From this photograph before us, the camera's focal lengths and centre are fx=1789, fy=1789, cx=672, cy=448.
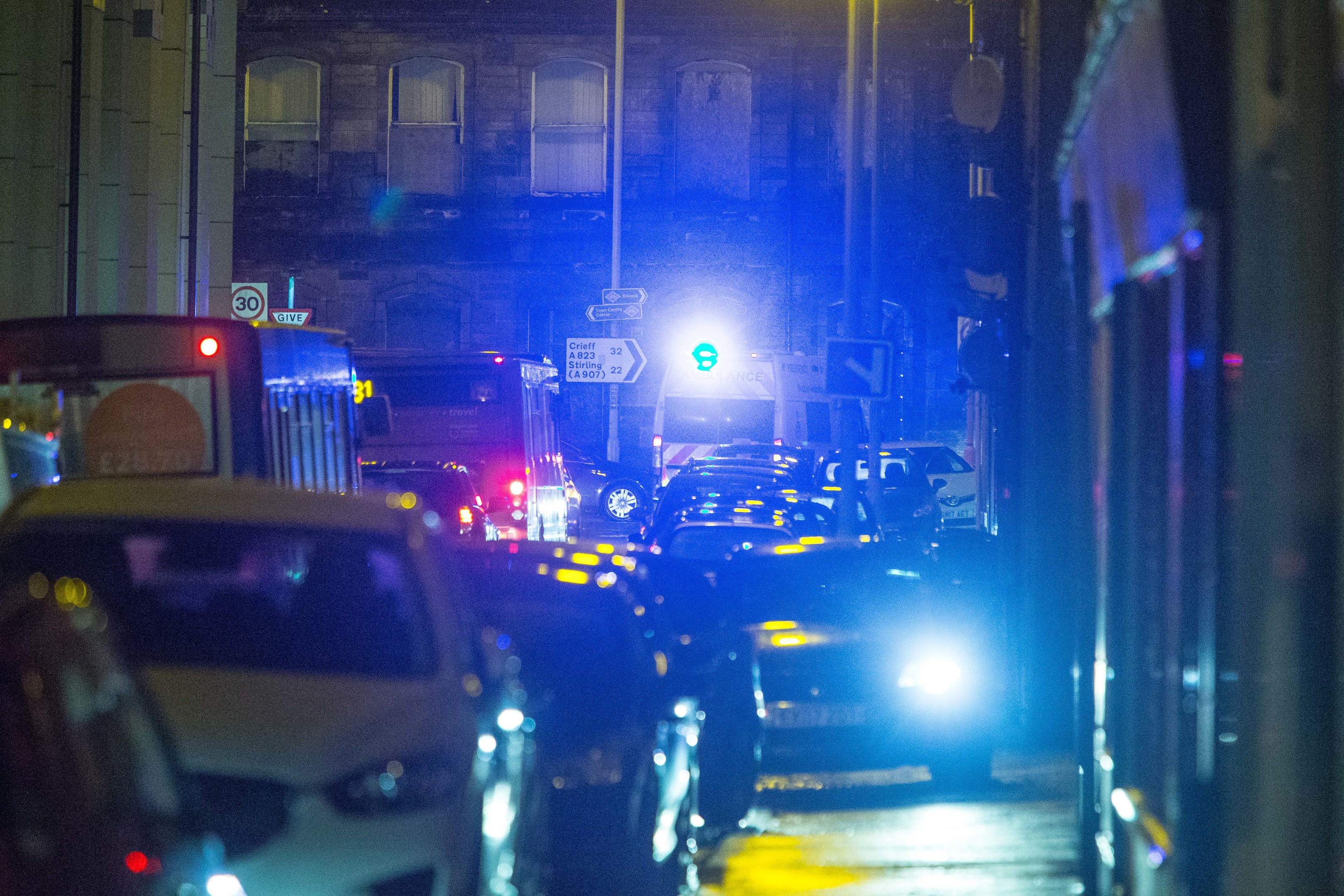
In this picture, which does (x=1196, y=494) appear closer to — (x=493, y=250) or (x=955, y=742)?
(x=955, y=742)

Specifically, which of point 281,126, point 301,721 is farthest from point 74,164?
point 281,126

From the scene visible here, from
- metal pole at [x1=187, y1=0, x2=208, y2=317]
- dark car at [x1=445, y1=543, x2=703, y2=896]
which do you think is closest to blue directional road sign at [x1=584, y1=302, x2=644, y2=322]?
metal pole at [x1=187, y1=0, x2=208, y2=317]

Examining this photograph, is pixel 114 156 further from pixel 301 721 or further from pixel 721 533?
pixel 301 721

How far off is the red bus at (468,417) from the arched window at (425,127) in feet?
63.4

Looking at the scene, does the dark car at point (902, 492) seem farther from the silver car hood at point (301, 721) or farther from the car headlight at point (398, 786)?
the car headlight at point (398, 786)

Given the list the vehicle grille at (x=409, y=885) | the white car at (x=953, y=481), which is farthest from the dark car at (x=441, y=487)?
the white car at (x=953, y=481)

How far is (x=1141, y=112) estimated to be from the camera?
5.48m

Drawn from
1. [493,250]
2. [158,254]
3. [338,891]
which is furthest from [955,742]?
[493,250]

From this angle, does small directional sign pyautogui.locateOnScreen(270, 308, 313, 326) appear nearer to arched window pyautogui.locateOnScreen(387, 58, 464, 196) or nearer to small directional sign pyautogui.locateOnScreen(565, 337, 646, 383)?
small directional sign pyautogui.locateOnScreen(565, 337, 646, 383)

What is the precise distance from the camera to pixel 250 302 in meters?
23.2

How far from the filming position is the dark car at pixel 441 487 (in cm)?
1909

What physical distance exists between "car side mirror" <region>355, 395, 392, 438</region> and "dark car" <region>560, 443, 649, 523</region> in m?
19.5

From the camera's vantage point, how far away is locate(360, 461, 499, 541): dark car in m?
19.1

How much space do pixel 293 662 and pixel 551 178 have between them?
122 feet
